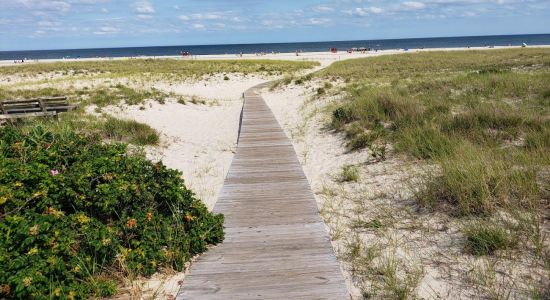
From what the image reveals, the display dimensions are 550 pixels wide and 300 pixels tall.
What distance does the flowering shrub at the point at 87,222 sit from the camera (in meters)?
3.12

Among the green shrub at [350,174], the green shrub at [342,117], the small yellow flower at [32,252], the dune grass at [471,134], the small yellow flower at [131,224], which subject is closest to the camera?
the small yellow flower at [32,252]

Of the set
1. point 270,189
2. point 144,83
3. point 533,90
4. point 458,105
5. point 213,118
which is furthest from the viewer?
point 144,83

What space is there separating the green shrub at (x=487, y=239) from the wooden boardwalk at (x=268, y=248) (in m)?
1.50

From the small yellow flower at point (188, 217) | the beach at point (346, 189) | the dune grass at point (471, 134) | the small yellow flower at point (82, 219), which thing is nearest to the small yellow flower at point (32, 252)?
the small yellow flower at point (82, 219)

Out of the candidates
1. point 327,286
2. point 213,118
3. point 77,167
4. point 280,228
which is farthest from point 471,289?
point 213,118

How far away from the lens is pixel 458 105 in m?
10.8

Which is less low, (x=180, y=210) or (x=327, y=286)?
(x=180, y=210)

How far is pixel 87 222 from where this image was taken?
370cm

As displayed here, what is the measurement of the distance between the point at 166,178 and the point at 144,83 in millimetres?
26391

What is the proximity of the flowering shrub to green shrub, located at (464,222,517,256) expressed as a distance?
2743 mm

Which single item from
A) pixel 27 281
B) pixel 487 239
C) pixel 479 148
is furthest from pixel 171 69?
pixel 487 239

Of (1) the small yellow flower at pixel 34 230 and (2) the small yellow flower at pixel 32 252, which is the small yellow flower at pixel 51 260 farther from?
(1) the small yellow flower at pixel 34 230

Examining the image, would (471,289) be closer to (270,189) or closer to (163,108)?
(270,189)

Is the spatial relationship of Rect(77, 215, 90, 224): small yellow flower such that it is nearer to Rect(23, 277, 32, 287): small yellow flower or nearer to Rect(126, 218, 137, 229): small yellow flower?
Rect(126, 218, 137, 229): small yellow flower
